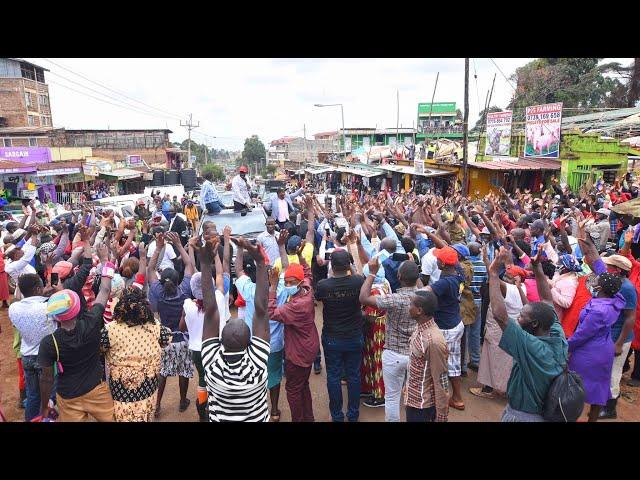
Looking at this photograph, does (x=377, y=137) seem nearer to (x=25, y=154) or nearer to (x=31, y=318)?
(x=25, y=154)

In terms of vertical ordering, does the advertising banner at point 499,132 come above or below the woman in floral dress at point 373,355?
above

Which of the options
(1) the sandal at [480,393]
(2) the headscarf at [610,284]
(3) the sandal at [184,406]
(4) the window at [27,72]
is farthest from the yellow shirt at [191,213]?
(4) the window at [27,72]

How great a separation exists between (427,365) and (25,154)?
25106 millimetres

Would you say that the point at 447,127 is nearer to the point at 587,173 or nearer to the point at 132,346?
the point at 587,173

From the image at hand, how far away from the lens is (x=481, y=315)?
18.9 ft

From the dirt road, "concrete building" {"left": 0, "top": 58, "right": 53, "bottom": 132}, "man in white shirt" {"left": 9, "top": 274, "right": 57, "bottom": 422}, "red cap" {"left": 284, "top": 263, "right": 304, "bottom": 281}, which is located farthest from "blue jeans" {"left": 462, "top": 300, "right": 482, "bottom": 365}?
"concrete building" {"left": 0, "top": 58, "right": 53, "bottom": 132}

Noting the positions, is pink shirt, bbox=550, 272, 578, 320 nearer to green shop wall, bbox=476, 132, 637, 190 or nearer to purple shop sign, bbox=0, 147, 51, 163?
green shop wall, bbox=476, 132, 637, 190

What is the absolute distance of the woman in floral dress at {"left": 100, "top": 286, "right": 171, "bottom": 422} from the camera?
3.58 m

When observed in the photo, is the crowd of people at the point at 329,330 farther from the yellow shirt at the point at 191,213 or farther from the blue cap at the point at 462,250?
the yellow shirt at the point at 191,213

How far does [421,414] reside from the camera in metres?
3.63

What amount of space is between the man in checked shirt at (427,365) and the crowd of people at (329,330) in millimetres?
11

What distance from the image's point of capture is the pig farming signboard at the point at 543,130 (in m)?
18.1
